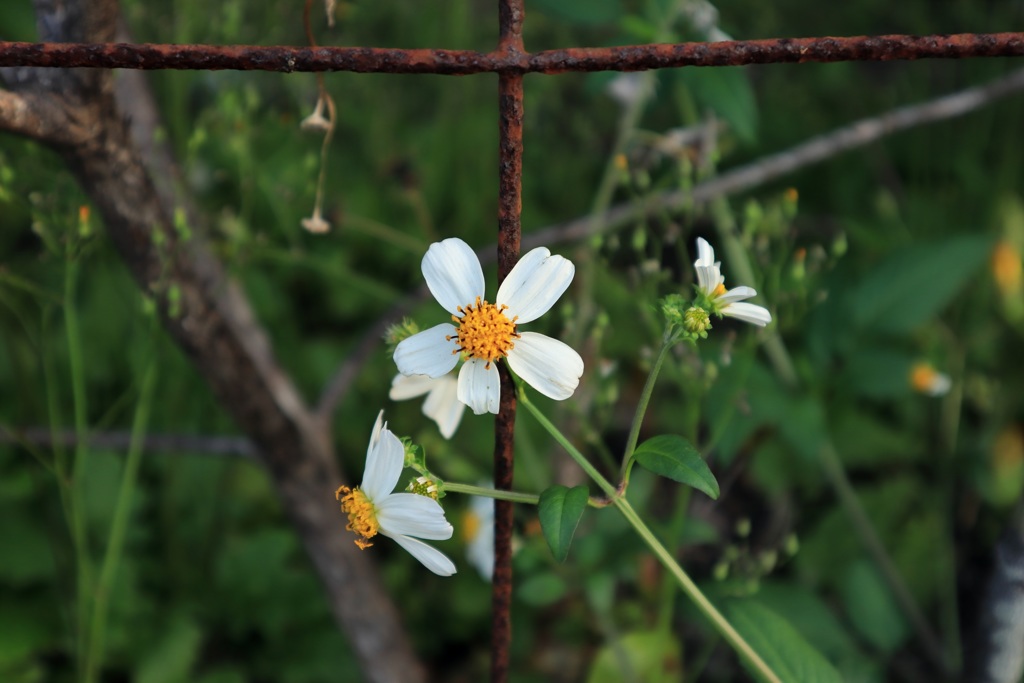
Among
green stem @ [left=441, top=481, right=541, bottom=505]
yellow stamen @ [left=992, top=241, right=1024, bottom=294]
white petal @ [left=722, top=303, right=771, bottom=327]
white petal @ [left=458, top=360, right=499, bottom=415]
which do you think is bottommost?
green stem @ [left=441, top=481, right=541, bottom=505]

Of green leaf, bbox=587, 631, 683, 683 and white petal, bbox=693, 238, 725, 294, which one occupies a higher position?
white petal, bbox=693, 238, 725, 294

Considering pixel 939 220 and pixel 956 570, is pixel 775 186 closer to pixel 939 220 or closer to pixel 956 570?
pixel 939 220

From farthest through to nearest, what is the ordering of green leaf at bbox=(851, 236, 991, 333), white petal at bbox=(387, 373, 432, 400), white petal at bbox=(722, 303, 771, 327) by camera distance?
green leaf at bbox=(851, 236, 991, 333)
white petal at bbox=(387, 373, 432, 400)
white petal at bbox=(722, 303, 771, 327)

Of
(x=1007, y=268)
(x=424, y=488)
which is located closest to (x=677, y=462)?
(x=424, y=488)

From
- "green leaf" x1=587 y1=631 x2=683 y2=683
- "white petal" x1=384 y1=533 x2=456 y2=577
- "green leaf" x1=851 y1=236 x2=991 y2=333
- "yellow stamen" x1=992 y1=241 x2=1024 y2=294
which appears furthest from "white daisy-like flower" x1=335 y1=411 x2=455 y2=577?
"yellow stamen" x1=992 y1=241 x2=1024 y2=294

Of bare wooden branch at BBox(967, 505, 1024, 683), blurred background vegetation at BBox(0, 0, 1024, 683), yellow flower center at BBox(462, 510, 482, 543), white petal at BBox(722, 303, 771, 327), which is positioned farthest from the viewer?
yellow flower center at BBox(462, 510, 482, 543)

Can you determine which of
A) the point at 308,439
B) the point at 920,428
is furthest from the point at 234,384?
the point at 920,428

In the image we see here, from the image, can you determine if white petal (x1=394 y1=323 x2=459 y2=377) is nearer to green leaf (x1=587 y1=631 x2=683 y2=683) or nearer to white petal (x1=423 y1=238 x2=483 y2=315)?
white petal (x1=423 y1=238 x2=483 y2=315)

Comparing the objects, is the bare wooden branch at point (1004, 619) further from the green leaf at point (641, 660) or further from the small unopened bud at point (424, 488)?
the small unopened bud at point (424, 488)
